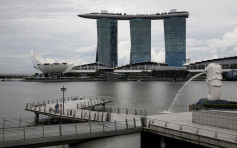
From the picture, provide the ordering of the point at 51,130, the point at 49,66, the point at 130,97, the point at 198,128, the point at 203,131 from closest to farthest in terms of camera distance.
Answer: the point at 198,128, the point at 203,131, the point at 51,130, the point at 130,97, the point at 49,66

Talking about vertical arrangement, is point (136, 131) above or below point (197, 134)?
below

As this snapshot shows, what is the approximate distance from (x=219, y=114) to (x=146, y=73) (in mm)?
157848

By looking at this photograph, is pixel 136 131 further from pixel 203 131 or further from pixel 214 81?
pixel 214 81

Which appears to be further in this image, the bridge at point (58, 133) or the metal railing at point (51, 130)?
the metal railing at point (51, 130)

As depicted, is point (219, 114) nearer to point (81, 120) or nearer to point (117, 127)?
point (117, 127)

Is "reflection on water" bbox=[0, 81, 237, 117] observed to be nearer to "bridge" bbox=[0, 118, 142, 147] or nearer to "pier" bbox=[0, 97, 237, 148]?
"pier" bbox=[0, 97, 237, 148]

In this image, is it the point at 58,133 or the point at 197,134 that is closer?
the point at 197,134

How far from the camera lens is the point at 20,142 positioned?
1511 centimetres

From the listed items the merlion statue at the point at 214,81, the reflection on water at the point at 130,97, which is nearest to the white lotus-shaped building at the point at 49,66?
the reflection on water at the point at 130,97

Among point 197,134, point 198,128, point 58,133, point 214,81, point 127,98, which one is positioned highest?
point 214,81

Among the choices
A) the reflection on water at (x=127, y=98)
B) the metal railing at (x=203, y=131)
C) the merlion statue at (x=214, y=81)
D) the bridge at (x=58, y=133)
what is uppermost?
the merlion statue at (x=214, y=81)

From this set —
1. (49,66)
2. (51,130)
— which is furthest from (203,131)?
(49,66)

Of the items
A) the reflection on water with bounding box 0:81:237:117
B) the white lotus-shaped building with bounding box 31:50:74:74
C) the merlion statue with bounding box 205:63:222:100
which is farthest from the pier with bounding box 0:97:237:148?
the white lotus-shaped building with bounding box 31:50:74:74

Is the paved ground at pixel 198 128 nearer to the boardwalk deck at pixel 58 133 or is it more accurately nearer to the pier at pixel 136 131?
the pier at pixel 136 131
